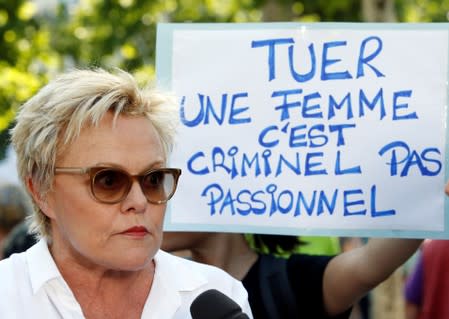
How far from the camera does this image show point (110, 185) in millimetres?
2676

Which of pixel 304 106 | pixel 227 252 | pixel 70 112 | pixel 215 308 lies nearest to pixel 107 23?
pixel 227 252

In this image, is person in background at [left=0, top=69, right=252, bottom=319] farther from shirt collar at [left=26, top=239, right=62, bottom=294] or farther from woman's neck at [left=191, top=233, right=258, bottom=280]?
woman's neck at [left=191, top=233, right=258, bottom=280]

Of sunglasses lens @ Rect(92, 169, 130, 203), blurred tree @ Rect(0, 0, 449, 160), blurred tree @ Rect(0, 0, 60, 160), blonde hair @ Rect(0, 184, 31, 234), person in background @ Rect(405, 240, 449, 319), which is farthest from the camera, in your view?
blurred tree @ Rect(0, 0, 449, 160)

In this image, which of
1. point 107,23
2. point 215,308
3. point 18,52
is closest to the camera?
point 215,308

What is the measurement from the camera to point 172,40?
11.4 feet

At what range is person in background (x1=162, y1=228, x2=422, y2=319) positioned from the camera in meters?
3.32

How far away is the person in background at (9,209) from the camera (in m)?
6.12

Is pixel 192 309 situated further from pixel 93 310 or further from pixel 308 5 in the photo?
pixel 308 5

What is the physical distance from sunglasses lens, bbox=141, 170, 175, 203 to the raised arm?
805mm

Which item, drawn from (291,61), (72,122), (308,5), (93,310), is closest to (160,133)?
(72,122)

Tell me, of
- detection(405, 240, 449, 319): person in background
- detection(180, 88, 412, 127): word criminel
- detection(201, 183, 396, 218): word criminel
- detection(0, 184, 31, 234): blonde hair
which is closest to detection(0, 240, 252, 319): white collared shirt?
detection(201, 183, 396, 218): word criminel

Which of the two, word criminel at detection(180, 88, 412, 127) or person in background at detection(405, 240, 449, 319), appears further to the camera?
person in background at detection(405, 240, 449, 319)

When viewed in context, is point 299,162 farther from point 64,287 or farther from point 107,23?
point 107,23

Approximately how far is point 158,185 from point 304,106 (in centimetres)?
80
